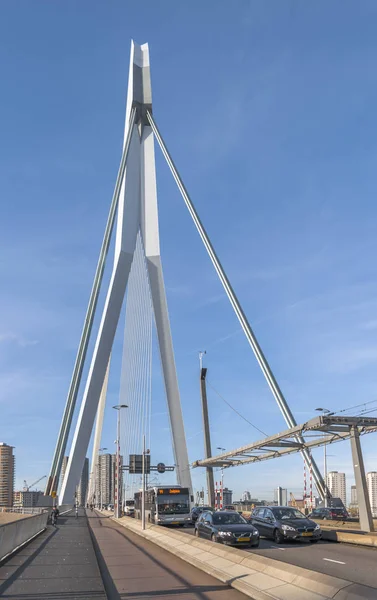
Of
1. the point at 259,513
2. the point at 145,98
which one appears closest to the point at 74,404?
Answer: the point at 259,513

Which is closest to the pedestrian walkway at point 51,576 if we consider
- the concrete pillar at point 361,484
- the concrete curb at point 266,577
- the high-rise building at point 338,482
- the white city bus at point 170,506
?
the concrete curb at point 266,577

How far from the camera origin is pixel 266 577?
34.2 feet

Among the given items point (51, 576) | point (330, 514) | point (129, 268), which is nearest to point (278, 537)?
point (51, 576)

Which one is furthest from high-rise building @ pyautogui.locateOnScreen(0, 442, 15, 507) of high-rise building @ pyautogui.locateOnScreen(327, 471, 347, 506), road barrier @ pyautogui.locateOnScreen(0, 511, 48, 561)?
road barrier @ pyautogui.locateOnScreen(0, 511, 48, 561)

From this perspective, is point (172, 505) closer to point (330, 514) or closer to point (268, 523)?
point (330, 514)

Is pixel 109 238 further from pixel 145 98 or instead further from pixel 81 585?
pixel 81 585

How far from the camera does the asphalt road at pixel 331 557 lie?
13.0m

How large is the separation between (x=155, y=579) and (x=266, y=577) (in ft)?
8.37

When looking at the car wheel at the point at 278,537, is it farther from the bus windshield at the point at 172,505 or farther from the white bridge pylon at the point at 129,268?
the white bridge pylon at the point at 129,268

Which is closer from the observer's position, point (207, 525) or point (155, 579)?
point (155, 579)

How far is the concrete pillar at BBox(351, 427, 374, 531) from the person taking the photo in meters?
22.4

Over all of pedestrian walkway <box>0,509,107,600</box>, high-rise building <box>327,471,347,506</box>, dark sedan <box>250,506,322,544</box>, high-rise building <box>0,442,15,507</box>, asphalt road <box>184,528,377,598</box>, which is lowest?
asphalt road <box>184,528,377,598</box>

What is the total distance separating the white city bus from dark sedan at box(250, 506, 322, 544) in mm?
13913

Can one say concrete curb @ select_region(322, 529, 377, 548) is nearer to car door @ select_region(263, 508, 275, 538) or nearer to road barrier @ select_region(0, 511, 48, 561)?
car door @ select_region(263, 508, 275, 538)
